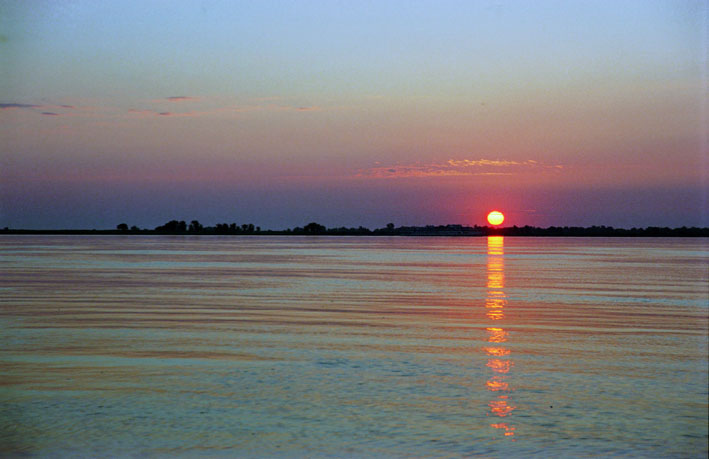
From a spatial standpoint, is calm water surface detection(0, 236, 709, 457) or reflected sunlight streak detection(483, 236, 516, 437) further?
reflected sunlight streak detection(483, 236, 516, 437)

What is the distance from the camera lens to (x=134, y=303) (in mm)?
23078

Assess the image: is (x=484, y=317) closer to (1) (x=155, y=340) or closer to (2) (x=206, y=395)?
(1) (x=155, y=340)

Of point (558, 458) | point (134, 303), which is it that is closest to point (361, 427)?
point (558, 458)

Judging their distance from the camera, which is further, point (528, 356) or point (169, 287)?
point (169, 287)

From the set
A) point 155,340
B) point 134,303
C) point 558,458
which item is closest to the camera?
point 558,458

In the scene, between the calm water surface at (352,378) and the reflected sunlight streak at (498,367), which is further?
the reflected sunlight streak at (498,367)

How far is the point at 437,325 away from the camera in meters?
18.3

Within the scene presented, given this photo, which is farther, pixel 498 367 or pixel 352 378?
pixel 498 367

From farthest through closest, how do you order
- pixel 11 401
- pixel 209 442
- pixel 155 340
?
pixel 155 340
pixel 11 401
pixel 209 442

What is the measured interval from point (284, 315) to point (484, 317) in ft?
17.0

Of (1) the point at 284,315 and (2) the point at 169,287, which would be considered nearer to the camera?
(1) the point at 284,315

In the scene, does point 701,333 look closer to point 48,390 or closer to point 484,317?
point 484,317

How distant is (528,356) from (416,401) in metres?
4.08

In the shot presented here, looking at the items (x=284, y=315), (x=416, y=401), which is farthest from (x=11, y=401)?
(x=284, y=315)
